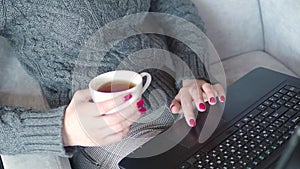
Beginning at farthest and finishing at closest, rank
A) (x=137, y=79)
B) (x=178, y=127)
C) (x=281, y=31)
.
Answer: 1. (x=281, y=31)
2. (x=178, y=127)
3. (x=137, y=79)

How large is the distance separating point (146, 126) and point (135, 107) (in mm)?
164

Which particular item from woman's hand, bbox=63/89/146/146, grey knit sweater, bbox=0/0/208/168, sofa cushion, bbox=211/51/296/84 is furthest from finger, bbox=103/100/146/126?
sofa cushion, bbox=211/51/296/84

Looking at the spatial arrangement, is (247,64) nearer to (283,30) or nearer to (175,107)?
(283,30)

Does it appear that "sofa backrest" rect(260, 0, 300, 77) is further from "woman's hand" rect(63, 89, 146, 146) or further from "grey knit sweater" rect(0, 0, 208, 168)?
"woman's hand" rect(63, 89, 146, 146)

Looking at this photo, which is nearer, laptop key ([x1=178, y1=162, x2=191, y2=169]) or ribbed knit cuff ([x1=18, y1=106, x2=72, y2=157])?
laptop key ([x1=178, y1=162, x2=191, y2=169])

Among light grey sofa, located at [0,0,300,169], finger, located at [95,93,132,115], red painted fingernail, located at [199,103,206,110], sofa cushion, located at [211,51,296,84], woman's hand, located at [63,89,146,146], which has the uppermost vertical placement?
finger, located at [95,93,132,115]

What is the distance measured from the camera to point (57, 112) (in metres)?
0.88

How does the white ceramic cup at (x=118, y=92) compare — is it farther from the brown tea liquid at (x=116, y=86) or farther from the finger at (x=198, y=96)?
the finger at (x=198, y=96)

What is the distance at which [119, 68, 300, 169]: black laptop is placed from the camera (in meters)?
0.78

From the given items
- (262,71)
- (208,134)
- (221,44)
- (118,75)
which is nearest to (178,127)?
(208,134)

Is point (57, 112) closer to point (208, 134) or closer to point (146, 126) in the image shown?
point (146, 126)

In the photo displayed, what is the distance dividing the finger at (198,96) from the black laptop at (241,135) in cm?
2

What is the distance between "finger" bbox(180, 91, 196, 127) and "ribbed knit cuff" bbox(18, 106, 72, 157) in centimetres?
24

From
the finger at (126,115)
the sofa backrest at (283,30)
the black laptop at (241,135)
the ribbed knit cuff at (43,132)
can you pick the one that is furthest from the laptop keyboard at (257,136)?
the sofa backrest at (283,30)
